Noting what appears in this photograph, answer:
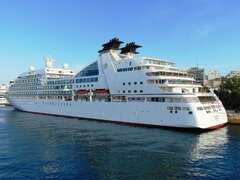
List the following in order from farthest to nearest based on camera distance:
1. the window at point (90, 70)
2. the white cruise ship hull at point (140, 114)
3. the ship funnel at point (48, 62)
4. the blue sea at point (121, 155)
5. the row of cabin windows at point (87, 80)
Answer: the ship funnel at point (48, 62)
the window at point (90, 70)
the row of cabin windows at point (87, 80)
the white cruise ship hull at point (140, 114)
the blue sea at point (121, 155)

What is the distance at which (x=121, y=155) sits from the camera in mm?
21516

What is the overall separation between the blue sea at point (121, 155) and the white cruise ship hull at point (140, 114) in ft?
5.47

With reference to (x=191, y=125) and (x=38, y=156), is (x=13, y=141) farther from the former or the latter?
(x=191, y=125)

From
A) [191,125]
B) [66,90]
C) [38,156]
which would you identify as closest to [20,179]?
[38,156]

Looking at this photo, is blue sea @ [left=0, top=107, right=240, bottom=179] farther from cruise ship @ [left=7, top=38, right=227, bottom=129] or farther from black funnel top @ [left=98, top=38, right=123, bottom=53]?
black funnel top @ [left=98, top=38, right=123, bottom=53]

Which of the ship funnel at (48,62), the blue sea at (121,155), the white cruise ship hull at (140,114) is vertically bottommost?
Answer: the blue sea at (121,155)

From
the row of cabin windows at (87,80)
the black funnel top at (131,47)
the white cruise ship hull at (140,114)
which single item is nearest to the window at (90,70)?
the row of cabin windows at (87,80)

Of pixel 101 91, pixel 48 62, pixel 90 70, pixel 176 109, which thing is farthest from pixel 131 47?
pixel 48 62

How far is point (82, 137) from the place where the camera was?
29.6m

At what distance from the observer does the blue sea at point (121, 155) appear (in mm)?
17250

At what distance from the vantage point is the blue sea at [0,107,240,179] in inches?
679

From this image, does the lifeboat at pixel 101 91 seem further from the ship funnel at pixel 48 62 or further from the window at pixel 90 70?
the ship funnel at pixel 48 62

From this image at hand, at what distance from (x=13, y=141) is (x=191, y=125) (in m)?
22.6

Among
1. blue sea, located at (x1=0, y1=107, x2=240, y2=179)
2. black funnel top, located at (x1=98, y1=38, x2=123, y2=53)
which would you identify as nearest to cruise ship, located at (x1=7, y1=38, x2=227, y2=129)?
black funnel top, located at (x1=98, y1=38, x2=123, y2=53)
